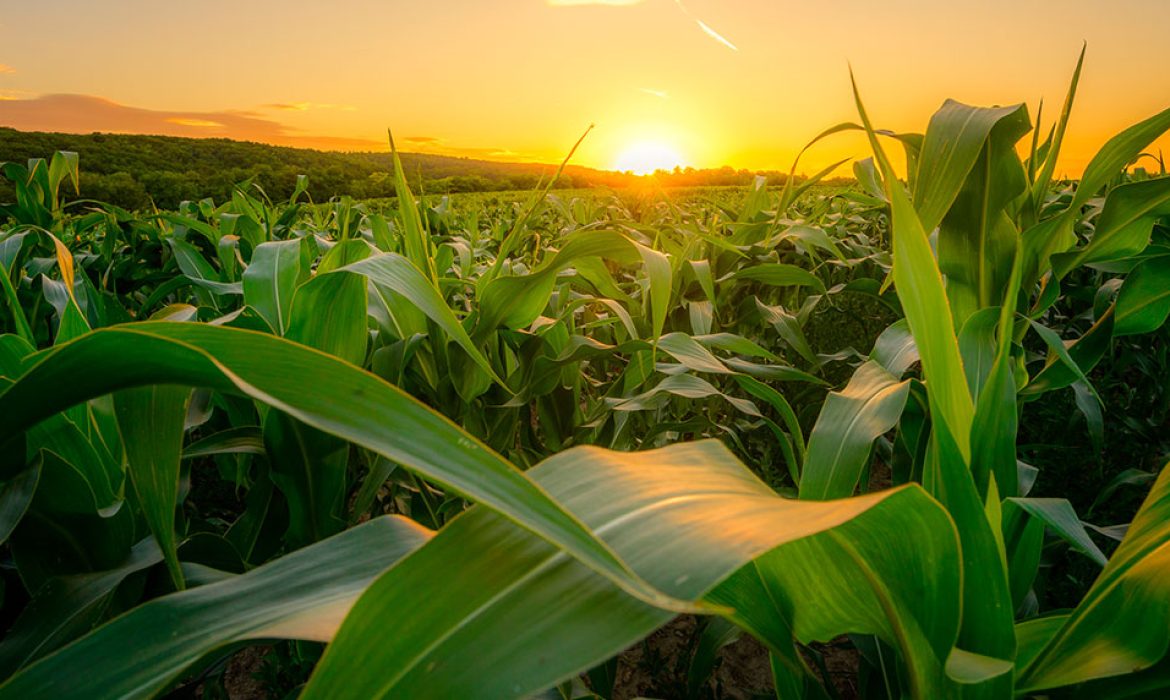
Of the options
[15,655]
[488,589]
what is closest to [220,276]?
[15,655]

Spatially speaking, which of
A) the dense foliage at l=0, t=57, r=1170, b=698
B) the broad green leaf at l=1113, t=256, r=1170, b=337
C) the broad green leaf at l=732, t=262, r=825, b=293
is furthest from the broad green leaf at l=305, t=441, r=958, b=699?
the broad green leaf at l=732, t=262, r=825, b=293

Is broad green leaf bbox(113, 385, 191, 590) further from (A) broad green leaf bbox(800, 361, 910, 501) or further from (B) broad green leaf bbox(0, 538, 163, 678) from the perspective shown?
(A) broad green leaf bbox(800, 361, 910, 501)

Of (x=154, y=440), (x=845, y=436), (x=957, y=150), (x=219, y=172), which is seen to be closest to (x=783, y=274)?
(x=957, y=150)

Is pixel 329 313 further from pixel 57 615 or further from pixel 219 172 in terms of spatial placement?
pixel 219 172

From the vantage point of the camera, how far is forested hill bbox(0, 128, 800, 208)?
34.9ft

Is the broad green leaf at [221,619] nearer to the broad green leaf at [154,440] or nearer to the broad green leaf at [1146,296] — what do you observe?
the broad green leaf at [154,440]

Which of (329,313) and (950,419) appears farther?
(329,313)

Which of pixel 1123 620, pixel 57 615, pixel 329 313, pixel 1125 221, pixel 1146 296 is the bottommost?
pixel 57 615

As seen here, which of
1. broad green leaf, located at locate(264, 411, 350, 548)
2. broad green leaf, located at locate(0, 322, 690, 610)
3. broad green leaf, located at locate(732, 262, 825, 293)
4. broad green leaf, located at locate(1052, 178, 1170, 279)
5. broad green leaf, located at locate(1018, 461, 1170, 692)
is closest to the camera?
broad green leaf, located at locate(0, 322, 690, 610)

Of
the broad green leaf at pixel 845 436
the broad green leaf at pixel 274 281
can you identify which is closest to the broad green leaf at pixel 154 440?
the broad green leaf at pixel 274 281

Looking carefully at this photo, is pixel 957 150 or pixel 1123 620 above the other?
pixel 957 150

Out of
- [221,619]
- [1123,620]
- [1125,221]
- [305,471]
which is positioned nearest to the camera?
[221,619]

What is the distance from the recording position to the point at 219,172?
41.3 ft

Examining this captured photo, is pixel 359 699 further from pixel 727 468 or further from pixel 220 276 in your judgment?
pixel 220 276
